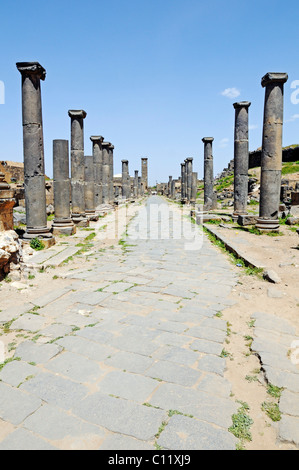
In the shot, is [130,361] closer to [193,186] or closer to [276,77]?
[276,77]

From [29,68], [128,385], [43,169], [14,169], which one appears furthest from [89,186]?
[128,385]

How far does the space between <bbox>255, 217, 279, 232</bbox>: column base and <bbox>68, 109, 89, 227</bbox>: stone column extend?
693 cm

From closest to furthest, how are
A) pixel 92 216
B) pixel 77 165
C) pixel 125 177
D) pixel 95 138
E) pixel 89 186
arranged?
pixel 77 165 → pixel 92 216 → pixel 89 186 → pixel 95 138 → pixel 125 177

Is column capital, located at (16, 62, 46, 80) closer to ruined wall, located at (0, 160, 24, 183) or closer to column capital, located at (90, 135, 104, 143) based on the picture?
column capital, located at (90, 135, 104, 143)

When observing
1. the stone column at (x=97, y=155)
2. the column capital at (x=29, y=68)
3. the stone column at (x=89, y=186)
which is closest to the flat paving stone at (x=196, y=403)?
the column capital at (x=29, y=68)

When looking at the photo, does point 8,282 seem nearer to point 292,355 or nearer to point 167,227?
point 292,355

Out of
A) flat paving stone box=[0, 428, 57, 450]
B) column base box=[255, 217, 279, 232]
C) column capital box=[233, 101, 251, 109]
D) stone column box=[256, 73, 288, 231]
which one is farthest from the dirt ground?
column capital box=[233, 101, 251, 109]

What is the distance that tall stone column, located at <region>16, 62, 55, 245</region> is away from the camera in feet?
29.3

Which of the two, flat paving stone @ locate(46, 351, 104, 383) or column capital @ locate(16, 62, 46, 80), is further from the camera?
column capital @ locate(16, 62, 46, 80)

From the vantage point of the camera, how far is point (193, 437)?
7.29 ft

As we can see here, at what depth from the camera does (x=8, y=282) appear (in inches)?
224

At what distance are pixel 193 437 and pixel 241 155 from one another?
14.7 meters
